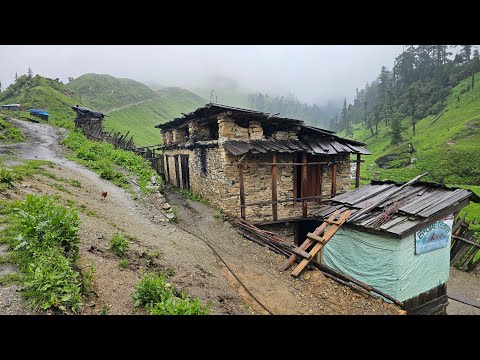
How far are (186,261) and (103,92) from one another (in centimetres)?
7101

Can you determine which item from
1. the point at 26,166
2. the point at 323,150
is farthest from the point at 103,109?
the point at 323,150

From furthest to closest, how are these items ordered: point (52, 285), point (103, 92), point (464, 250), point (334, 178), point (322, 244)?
point (103, 92)
point (334, 178)
point (464, 250)
point (322, 244)
point (52, 285)

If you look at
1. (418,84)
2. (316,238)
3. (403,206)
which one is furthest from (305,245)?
(418,84)

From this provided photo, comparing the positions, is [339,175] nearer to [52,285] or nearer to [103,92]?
[52,285]

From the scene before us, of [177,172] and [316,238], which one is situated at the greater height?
[177,172]

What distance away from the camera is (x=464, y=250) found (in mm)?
14062

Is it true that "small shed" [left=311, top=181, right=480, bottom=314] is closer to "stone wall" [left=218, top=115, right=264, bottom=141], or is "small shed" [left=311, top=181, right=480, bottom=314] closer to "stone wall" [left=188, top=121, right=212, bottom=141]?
"stone wall" [left=218, top=115, right=264, bottom=141]

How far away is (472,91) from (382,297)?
67.6 metres

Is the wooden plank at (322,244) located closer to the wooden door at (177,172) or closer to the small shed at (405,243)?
the small shed at (405,243)

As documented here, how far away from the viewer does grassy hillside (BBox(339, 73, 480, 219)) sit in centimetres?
3329

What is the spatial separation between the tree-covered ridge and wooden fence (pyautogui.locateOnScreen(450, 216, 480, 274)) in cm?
4287

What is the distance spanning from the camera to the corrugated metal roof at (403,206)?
7.81 m

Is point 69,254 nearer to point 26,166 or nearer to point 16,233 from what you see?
point 16,233

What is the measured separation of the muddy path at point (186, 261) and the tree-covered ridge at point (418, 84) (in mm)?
51755
